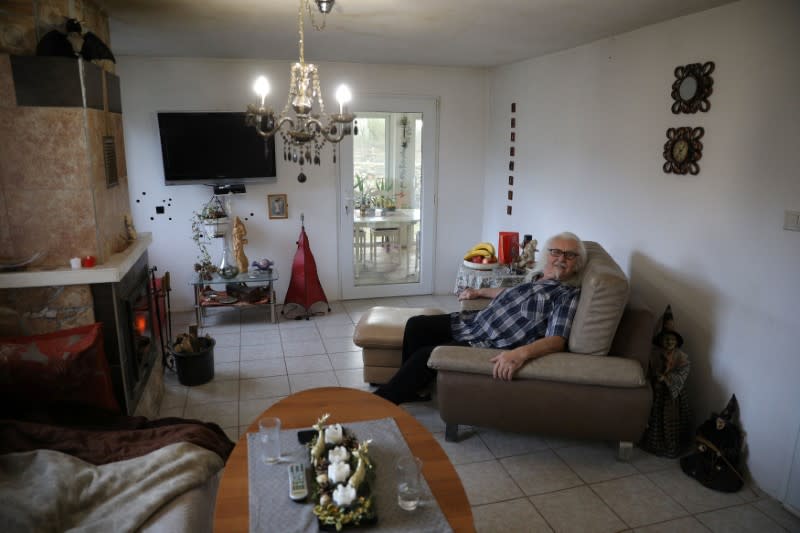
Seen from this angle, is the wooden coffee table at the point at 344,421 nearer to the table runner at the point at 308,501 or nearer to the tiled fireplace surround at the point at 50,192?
the table runner at the point at 308,501

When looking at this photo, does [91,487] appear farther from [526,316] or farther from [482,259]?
[482,259]

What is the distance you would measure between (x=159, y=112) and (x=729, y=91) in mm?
4186

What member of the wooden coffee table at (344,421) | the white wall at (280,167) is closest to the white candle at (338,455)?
the wooden coffee table at (344,421)

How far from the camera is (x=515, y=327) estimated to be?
2.91m

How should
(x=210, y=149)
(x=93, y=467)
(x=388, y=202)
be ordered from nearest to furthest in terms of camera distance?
(x=93, y=467) < (x=210, y=149) < (x=388, y=202)

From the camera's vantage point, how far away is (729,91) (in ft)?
8.70

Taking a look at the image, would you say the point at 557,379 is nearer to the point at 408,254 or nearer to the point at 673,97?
the point at 673,97

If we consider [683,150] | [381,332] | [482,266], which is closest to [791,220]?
[683,150]

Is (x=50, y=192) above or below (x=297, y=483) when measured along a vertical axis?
above

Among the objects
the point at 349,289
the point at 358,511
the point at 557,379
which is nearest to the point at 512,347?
the point at 557,379

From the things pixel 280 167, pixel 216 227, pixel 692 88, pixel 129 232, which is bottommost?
pixel 216 227

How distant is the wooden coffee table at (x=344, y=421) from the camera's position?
1642mm

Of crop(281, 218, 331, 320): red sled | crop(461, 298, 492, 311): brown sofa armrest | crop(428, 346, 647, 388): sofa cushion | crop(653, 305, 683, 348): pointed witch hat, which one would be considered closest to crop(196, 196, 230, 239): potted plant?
crop(281, 218, 331, 320): red sled

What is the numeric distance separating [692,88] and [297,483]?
277 cm
